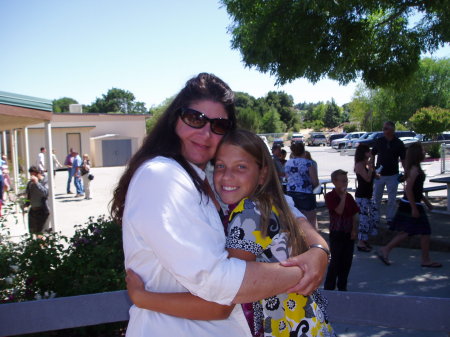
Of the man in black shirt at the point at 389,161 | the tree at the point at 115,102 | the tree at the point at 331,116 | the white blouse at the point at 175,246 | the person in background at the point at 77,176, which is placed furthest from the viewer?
the tree at the point at 115,102

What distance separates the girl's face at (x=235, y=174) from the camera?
1.62 m

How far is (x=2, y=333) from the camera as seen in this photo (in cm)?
252

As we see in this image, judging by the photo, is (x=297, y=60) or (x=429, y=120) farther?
(x=429, y=120)

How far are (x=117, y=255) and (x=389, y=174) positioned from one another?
5932mm

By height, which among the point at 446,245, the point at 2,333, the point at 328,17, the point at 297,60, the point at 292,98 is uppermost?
the point at 292,98

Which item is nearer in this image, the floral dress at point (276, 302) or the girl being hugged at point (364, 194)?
the floral dress at point (276, 302)

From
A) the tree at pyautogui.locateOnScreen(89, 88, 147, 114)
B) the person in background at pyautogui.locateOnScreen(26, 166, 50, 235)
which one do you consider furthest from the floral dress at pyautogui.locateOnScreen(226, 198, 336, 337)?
the tree at pyautogui.locateOnScreen(89, 88, 147, 114)

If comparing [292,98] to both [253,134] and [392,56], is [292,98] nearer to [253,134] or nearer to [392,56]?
[392,56]

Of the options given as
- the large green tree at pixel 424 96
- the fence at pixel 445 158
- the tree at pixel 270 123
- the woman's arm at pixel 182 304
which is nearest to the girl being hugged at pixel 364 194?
the woman's arm at pixel 182 304

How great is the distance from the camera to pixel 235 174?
1.63 metres

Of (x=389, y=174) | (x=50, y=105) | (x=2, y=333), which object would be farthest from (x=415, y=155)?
(x=50, y=105)

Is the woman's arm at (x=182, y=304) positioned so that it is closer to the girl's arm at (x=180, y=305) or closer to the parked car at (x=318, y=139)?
the girl's arm at (x=180, y=305)

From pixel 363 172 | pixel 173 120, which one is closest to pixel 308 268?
pixel 173 120

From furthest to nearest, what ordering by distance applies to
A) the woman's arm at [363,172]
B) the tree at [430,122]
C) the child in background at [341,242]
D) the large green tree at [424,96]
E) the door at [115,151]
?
the large green tree at [424,96] → the door at [115,151] → the tree at [430,122] → the woman's arm at [363,172] → the child in background at [341,242]
